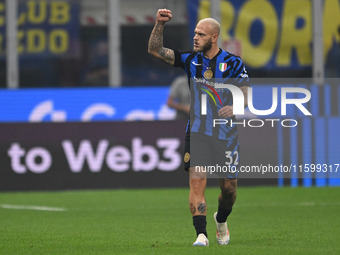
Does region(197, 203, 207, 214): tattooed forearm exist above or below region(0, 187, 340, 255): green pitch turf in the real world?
above

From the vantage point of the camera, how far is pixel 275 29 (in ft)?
69.2

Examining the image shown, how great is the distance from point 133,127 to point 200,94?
8.33 metres

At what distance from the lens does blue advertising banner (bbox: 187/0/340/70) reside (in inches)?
824

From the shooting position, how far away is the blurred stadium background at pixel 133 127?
12.1 metres

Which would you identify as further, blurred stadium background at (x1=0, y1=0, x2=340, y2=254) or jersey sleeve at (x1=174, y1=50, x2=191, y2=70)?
blurred stadium background at (x1=0, y1=0, x2=340, y2=254)

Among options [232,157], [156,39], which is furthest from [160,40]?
[232,157]

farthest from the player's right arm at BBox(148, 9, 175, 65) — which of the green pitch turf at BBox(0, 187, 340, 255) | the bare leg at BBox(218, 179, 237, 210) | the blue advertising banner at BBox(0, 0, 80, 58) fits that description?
the blue advertising banner at BBox(0, 0, 80, 58)

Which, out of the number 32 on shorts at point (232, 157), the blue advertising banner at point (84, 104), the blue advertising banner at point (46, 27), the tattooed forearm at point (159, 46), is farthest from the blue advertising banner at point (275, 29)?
the number 32 on shorts at point (232, 157)

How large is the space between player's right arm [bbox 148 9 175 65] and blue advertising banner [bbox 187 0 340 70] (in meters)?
11.2

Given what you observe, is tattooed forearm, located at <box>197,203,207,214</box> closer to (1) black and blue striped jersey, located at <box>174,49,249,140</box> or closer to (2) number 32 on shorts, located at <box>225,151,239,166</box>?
(2) number 32 on shorts, located at <box>225,151,239,166</box>

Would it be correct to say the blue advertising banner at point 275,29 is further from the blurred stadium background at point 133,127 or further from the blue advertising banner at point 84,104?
the blue advertising banner at point 84,104

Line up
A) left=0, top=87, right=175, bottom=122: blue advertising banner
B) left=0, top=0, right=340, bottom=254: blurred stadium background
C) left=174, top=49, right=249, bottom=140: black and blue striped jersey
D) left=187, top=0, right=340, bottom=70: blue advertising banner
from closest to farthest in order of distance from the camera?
1. left=174, top=49, right=249, bottom=140: black and blue striped jersey
2. left=0, top=0, right=340, bottom=254: blurred stadium background
3. left=0, top=87, right=175, bottom=122: blue advertising banner
4. left=187, top=0, right=340, bottom=70: blue advertising banner

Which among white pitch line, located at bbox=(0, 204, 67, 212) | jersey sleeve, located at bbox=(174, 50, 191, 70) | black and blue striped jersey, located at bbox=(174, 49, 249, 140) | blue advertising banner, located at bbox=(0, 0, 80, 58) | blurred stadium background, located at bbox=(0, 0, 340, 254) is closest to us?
black and blue striped jersey, located at bbox=(174, 49, 249, 140)

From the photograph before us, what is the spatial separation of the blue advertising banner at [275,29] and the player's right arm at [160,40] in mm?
11229
